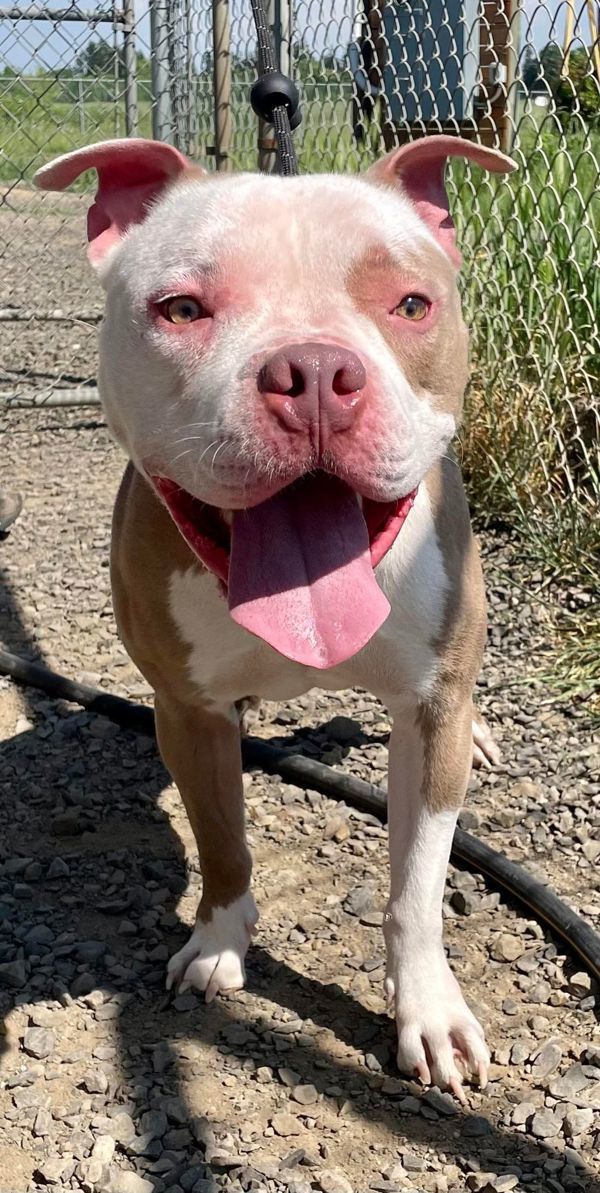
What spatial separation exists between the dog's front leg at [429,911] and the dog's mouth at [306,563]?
548mm

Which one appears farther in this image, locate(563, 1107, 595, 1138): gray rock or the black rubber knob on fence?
the black rubber knob on fence

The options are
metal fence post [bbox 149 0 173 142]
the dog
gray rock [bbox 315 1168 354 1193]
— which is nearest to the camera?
the dog

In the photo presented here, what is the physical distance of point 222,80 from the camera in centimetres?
578

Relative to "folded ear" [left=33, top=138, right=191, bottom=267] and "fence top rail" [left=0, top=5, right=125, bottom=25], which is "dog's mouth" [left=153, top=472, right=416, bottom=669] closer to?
"folded ear" [left=33, top=138, right=191, bottom=267]

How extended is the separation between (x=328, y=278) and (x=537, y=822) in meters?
1.77

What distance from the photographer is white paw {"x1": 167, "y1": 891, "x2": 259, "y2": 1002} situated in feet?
8.73

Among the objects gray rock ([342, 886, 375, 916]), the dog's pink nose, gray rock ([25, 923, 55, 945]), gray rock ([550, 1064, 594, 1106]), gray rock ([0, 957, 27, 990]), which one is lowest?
gray rock ([25, 923, 55, 945])

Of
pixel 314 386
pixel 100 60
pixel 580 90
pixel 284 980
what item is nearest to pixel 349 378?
pixel 314 386

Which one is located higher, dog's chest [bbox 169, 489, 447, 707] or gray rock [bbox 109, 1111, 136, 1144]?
dog's chest [bbox 169, 489, 447, 707]

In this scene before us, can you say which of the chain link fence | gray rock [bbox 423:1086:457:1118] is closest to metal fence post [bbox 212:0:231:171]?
the chain link fence

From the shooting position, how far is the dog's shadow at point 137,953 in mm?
2324

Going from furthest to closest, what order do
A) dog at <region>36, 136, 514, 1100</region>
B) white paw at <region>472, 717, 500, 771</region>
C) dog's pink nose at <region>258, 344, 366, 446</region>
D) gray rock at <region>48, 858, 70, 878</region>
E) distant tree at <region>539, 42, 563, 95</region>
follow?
distant tree at <region>539, 42, 563, 95</region> < white paw at <region>472, 717, 500, 771</region> < gray rock at <region>48, 858, 70, 878</region> < dog at <region>36, 136, 514, 1100</region> < dog's pink nose at <region>258, 344, 366, 446</region>

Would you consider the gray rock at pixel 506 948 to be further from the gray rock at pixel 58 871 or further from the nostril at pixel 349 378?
the nostril at pixel 349 378

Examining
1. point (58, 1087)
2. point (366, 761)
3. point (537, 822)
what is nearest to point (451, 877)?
point (537, 822)
